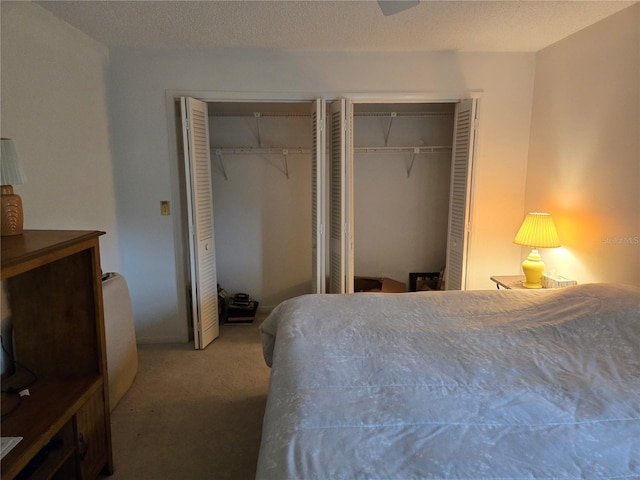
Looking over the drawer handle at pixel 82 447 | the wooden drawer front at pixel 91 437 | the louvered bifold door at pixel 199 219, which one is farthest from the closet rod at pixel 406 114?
the drawer handle at pixel 82 447

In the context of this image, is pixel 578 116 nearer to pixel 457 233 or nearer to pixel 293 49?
pixel 457 233

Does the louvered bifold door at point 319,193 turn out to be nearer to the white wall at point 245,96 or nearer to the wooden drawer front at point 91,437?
the white wall at point 245,96

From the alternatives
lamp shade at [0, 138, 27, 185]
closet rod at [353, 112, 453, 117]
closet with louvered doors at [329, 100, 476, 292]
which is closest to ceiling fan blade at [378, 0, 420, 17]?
closet with louvered doors at [329, 100, 476, 292]

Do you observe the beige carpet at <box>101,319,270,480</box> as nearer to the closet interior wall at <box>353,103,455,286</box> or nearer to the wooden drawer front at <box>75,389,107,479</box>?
the wooden drawer front at <box>75,389,107,479</box>

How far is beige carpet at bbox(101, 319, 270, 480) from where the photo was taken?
198 cm

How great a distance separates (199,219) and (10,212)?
5.65 feet

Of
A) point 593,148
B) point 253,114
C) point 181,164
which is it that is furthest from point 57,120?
point 593,148

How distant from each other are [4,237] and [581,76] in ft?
11.0

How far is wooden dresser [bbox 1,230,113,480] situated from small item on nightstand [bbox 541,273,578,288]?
280 cm

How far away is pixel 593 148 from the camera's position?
253 cm

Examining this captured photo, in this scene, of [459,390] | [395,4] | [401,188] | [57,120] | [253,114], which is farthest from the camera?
[401,188]

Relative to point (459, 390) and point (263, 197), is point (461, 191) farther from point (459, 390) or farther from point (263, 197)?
point (459, 390)

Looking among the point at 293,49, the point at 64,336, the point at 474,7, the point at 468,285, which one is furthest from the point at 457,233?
the point at 64,336

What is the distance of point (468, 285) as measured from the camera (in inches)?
134
